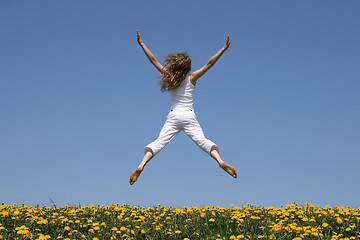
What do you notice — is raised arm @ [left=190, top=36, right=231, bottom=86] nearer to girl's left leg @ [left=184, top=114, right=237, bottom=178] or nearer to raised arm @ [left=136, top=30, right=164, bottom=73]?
raised arm @ [left=136, top=30, right=164, bottom=73]

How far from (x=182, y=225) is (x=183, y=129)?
1995 mm

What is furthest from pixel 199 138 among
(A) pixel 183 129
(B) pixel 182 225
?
(B) pixel 182 225

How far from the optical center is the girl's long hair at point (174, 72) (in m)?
7.98

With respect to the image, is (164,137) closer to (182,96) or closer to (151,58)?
(182,96)

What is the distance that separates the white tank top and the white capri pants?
15cm

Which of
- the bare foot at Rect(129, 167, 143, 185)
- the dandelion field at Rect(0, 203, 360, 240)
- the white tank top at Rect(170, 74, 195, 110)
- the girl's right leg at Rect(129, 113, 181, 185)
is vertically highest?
the white tank top at Rect(170, 74, 195, 110)

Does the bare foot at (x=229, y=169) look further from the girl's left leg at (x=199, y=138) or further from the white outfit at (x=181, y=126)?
the white outfit at (x=181, y=126)

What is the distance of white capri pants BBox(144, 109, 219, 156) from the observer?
306 inches

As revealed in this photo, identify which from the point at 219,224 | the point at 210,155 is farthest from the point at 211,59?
the point at 219,224

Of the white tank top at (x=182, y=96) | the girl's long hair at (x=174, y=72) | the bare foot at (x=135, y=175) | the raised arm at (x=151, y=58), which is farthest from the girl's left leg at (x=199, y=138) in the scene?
the raised arm at (x=151, y=58)

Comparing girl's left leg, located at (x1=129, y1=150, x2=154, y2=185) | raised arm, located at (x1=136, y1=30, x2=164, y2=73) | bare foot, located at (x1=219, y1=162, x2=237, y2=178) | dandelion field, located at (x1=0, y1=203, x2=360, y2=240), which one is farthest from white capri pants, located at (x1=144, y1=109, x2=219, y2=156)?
dandelion field, located at (x1=0, y1=203, x2=360, y2=240)

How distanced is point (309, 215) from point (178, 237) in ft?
9.75

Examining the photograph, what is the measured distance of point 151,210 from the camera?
8422 mm

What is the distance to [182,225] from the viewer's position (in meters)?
6.71
